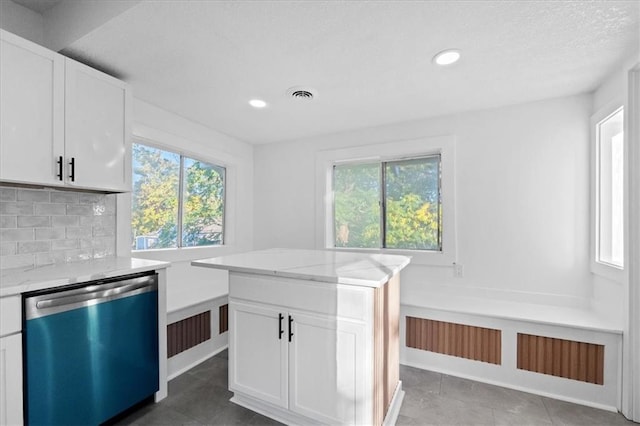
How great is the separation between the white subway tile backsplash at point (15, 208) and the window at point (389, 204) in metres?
2.63

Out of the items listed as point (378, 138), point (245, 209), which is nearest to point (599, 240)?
point (378, 138)

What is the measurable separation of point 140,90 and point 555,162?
342 cm

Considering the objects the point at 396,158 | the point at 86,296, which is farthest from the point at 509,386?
the point at 86,296

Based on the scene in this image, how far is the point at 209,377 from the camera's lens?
7.70ft

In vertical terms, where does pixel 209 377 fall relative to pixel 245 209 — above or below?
below

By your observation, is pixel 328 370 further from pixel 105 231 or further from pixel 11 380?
pixel 105 231

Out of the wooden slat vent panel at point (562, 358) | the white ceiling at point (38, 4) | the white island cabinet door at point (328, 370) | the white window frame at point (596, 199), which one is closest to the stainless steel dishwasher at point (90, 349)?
the white island cabinet door at point (328, 370)

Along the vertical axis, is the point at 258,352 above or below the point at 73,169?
below

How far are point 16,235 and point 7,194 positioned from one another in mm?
246

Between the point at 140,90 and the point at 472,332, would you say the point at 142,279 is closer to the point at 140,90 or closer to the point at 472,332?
the point at 140,90

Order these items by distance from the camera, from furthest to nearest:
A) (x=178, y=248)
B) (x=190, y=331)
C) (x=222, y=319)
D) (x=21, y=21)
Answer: (x=178, y=248)
(x=222, y=319)
(x=190, y=331)
(x=21, y=21)

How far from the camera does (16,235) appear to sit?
1.78m

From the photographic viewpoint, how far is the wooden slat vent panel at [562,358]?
1.99 m

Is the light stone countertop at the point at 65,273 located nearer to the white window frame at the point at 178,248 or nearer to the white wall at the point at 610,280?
the white window frame at the point at 178,248
